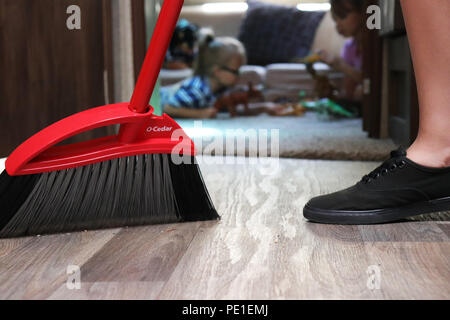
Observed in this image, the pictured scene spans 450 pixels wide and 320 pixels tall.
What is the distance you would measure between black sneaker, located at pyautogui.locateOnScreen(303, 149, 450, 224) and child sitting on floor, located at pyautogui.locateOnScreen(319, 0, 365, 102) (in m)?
1.91

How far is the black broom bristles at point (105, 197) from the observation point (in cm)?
75

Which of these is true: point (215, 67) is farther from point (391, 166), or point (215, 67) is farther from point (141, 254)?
point (141, 254)

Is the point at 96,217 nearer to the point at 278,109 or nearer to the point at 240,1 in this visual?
the point at 278,109

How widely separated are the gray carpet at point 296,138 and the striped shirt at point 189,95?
0.12m

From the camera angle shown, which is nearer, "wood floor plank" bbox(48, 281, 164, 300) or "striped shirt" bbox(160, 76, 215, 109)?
"wood floor plank" bbox(48, 281, 164, 300)

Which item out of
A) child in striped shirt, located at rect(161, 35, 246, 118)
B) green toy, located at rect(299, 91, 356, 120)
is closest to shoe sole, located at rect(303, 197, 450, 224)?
green toy, located at rect(299, 91, 356, 120)

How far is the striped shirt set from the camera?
8.82 feet

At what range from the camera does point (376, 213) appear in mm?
815

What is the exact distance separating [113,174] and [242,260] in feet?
0.85

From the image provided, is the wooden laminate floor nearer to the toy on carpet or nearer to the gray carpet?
the gray carpet

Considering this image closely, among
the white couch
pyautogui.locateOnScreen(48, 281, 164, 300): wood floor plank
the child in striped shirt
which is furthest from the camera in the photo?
the white couch

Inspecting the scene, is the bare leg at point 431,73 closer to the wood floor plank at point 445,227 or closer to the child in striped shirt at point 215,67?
the wood floor plank at point 445,227

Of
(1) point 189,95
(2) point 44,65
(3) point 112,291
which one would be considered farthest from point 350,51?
(3) point 112,291
